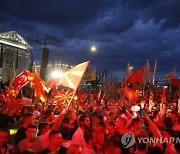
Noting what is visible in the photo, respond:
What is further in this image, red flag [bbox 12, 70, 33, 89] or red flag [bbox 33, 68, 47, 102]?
red flag [bbox 12, 70, 33, 89]

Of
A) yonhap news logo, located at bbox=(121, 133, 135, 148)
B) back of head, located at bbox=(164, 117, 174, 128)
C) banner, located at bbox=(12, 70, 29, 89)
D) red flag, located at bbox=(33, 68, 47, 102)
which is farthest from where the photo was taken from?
banner, located at bbox=(12, 70, 29, 89)

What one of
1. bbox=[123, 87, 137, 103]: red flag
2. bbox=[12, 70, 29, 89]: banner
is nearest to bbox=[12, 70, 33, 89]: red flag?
bbox=[12, 70, 29, 89]: banner

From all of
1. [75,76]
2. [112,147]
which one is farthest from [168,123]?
[112,147]

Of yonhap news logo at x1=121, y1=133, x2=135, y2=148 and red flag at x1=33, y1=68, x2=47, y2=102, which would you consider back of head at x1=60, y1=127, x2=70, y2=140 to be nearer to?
yonhap news logo at x1=121, y1=133, x2=135, y2=148

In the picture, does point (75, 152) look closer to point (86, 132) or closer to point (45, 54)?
point (86, 132)

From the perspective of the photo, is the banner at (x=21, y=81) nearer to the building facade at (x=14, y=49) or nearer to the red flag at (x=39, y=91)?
the red flag at (x=39, y=91)

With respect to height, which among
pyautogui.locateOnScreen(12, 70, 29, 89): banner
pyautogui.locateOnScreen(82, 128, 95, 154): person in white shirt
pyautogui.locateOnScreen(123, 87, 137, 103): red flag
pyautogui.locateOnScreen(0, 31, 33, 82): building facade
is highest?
pyautogui.locateOnScreen(0, 31, 33, 82): building facade

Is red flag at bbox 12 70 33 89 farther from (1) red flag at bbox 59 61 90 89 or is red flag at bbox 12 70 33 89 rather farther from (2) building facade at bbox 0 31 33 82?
(2) building facade at bbox 0 31 33 82

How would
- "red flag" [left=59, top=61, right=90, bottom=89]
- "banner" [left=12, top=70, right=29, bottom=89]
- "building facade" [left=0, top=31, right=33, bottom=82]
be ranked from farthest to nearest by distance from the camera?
1. "building facade" [left=0, top=31, right=33, bottom=82]
2. "banner" [left=12, top=70, right=29, bottom=89]
3. "red flag" [left=59, top=61, right=90, bottom=89]

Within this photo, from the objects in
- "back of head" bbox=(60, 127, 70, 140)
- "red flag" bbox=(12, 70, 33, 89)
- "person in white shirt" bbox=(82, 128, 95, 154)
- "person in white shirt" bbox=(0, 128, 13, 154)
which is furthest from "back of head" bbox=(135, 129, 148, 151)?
"red flag" bbox=(12, 70, 33, 89)

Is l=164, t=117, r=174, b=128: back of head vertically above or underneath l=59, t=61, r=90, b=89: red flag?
underneath

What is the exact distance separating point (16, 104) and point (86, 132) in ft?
23.1

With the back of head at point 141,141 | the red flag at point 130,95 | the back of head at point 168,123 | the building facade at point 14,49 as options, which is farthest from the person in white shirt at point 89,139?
the building facade at point 14,49

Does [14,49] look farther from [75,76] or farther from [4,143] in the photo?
[4,143]
